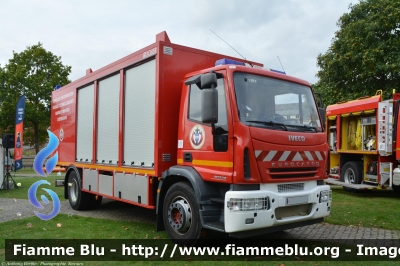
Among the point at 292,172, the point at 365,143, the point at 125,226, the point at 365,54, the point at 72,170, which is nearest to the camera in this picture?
the point at 292,172

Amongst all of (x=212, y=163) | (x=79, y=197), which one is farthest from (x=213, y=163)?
(x=79, y=197)

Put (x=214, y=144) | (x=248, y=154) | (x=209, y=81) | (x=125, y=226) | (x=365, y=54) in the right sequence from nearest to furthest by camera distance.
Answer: (x=248, y=154) → (x=209, y=81) → (x=214, y=144) → (x=125, y=226) → (x=365, y=54)

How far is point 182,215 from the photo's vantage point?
5129mm

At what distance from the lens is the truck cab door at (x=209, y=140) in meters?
4.75

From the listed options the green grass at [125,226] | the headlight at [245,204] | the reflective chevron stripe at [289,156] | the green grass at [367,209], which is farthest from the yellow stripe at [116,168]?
the green grass at [367,209]

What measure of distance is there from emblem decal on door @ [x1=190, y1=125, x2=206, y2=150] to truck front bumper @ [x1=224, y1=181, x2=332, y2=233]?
0.96 meters

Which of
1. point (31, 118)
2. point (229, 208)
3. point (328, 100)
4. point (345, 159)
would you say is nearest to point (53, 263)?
point (229, 208)

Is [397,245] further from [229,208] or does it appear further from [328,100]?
[328,100]

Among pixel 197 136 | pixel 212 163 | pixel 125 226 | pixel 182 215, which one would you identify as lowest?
pixel 125 226

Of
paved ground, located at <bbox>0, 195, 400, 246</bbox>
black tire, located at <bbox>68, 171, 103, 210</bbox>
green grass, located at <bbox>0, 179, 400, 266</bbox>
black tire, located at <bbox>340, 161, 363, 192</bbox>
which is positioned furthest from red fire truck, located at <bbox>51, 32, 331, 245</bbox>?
black tire, located at <bbox>340, 161, 363, 192</bbox>

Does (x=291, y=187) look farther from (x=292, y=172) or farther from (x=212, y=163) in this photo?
(x=212, y=163)

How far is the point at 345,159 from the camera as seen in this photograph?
12.2m

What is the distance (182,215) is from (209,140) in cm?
116

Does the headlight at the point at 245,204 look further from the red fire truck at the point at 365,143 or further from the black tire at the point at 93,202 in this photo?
the red fire truck at the point at 365,143
